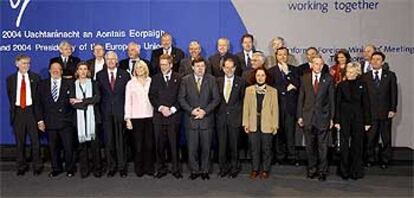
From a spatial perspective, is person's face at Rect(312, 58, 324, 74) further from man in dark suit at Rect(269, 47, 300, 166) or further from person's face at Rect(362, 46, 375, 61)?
person's face at Rect(362, 46, 375, 61)

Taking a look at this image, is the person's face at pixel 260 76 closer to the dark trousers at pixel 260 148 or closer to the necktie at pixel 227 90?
the necktie at pixel 227 90

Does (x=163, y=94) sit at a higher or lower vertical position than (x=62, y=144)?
higher

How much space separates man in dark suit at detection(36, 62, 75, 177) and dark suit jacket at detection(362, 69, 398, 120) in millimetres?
3489

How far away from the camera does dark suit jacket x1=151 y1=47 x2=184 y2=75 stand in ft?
23.7

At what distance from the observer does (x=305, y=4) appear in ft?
25.5

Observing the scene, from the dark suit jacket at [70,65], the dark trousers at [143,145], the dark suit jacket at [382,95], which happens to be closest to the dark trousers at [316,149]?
the dark suit jacket at [382,95]

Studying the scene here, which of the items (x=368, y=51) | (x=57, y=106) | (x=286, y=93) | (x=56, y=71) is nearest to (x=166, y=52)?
(x=56, y=71)

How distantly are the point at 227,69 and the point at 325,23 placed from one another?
1.95 meters

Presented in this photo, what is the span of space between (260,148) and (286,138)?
471 mm

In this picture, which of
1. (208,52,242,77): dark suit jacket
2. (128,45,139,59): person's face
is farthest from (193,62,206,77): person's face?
(128,45,139,59): person's face

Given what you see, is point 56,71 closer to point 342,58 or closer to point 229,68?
point 229,68

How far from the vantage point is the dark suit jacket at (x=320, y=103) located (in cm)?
643

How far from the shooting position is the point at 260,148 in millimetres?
6652

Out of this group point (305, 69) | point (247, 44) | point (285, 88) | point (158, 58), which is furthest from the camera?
point (158, 58)
